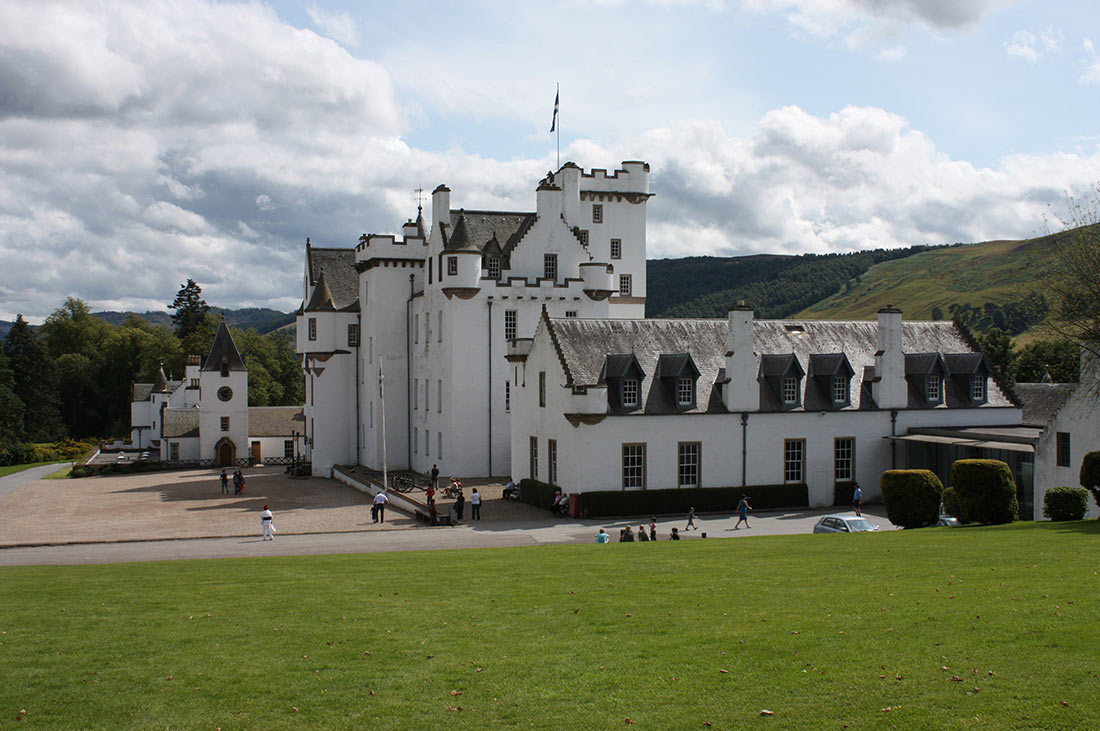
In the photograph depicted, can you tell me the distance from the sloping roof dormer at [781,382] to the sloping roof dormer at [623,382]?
6192 mm

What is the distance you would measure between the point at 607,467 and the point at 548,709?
2915 centimetres

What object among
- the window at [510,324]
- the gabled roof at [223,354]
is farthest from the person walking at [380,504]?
the gabled roof at [223,354]

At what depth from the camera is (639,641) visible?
14.0 meters

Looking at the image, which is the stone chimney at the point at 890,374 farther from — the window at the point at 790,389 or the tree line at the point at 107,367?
the tree line at the point at 107,367

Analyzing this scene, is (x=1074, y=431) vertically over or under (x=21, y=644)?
over

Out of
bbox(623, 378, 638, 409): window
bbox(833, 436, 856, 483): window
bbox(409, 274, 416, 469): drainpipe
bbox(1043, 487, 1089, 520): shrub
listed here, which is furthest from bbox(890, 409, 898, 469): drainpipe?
bbox(409, 274, 416, 469): drainpipe

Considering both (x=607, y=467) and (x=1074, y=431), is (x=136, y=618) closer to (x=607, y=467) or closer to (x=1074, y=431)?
(x=607, y=467)

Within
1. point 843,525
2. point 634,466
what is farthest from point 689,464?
point 843,525

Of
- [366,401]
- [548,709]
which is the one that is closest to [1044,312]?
[548,709]

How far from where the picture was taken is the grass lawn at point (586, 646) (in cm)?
1117

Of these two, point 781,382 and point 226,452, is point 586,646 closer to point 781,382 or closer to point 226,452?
point 781,382

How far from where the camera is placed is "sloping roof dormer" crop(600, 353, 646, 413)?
41.0 meters

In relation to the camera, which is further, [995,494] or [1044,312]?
[1044,312]

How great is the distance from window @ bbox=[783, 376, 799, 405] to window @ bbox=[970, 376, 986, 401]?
9.46m
